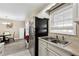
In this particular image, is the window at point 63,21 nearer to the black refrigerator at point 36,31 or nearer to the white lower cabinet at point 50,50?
the black refrigerator at point 36,31

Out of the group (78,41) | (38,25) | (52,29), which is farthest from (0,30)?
(78,41)

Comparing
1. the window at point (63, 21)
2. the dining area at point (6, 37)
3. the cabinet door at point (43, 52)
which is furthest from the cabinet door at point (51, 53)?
the dining area at point (6, 37)

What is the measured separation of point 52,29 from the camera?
2.49 meters

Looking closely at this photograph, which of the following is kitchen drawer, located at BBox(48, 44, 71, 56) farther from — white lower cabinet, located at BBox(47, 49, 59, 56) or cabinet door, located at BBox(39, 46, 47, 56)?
cabinet door, located at BBox(39, 46, 47, 56)

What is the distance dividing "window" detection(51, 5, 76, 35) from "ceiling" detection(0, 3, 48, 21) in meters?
0.47

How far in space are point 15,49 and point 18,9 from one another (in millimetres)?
796

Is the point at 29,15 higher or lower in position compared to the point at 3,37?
higher

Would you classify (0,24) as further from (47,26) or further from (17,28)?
(47,26)

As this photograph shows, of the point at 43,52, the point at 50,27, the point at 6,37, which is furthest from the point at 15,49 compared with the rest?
the point at 50,27

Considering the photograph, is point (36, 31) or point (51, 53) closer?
point (51, 53)

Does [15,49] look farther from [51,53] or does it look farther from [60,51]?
[60,51]

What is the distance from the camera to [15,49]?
2.10 meters

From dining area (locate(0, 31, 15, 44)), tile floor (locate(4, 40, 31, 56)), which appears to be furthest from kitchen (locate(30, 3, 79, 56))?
dining area (locate(0, 31, 15, 44))

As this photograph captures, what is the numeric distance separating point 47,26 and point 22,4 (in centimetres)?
74
